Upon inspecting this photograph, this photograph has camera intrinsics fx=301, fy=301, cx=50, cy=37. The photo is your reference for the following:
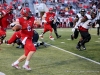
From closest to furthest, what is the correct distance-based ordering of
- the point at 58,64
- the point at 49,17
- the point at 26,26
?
the point at 26,26 < the point at 58,64 < the point at 49,17

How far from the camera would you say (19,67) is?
817 centimetres

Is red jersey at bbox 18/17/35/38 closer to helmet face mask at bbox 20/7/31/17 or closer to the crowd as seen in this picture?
the crowd

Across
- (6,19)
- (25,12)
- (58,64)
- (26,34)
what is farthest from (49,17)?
Answer: (25,12)

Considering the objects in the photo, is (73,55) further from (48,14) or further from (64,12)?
(64,12)

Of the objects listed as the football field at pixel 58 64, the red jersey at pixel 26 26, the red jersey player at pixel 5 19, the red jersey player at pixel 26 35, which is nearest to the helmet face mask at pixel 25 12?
the red jersey player at pixel 26 35

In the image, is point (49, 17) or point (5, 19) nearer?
point (5, 19)

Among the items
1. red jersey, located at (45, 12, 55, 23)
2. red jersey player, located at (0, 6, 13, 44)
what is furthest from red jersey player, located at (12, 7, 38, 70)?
red jersey, located at (45, 12, 55, 23)

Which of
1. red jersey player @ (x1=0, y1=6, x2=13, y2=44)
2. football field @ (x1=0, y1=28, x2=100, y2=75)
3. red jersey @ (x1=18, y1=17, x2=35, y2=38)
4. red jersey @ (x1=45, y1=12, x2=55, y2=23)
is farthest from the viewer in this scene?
red jersey @ (x1=45, y1=12, x2=55, y2=23)

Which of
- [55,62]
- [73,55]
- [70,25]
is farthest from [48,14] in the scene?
[70,25]

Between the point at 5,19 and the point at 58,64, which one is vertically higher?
the point at 5,19

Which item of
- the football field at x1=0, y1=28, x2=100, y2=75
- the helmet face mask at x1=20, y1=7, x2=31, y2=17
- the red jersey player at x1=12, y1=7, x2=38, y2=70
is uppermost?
the helmet face mask at x1=20, y1=7, x2=31, y2=17

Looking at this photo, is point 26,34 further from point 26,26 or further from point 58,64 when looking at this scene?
point 58,64

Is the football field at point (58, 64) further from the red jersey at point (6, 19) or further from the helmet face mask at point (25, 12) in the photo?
the red jersey at point (6, 19)

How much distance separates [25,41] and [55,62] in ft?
4.66
